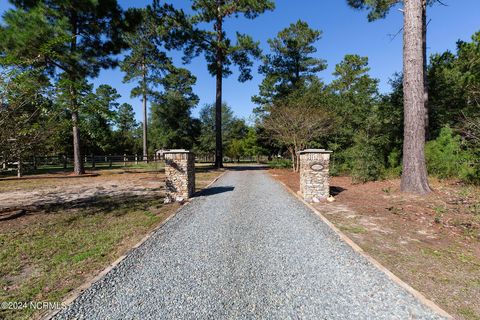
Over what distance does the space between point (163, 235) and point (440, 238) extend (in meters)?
4.76

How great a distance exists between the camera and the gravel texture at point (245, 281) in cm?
238

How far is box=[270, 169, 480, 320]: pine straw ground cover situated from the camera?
106 inches

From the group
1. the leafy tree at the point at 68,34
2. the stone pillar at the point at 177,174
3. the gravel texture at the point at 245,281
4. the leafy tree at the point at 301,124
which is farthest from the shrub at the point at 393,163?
the leafy tree at the point at 68,34

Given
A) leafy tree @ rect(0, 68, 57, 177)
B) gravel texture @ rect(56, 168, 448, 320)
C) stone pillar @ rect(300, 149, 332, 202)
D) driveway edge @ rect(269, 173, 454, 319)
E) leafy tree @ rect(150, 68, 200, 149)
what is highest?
leafy tree @ rect(150, 68, 200, 149)

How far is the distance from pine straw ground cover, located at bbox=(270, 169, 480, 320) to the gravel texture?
0.35 m

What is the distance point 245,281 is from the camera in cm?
294

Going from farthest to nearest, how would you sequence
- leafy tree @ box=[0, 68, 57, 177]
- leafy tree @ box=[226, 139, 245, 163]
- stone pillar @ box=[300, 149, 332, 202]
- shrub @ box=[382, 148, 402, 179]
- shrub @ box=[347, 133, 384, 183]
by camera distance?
leafy tree @ box=[226, 139, 245, 163], shrub @ box=[382, 148, 402, 179], shrub @ box=[347, 133, 384, 183], stone pillar @ box=[300, 149, 332, 202], leafy tree @ box=[0, 68, 57, 177]

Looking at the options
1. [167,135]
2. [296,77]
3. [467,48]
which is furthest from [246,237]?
[167,135]

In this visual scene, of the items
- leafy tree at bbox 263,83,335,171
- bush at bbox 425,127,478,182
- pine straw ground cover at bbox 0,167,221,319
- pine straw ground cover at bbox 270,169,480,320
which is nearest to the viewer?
pine straw ground cover at bbox 270,169,480,320

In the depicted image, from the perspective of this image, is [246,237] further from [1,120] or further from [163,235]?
[1,120]

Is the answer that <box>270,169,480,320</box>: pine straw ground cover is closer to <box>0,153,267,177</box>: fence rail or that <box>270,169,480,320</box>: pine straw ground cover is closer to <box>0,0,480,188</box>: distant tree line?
<box>0,0,480,188</box>: distant tree line

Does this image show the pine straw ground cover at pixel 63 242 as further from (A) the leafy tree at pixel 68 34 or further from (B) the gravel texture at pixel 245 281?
(A) the leafy tree at pixel 68 34

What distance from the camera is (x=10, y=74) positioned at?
4734 mm

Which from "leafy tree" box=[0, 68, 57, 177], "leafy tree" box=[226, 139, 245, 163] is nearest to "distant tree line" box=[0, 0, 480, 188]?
"leafy tree" box=[0, 68, 57, 177]
